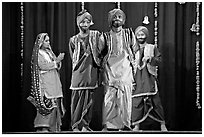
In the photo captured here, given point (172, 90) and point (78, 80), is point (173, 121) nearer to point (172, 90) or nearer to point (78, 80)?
point (172, 90)

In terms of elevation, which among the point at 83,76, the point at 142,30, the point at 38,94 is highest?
the point at 142,30

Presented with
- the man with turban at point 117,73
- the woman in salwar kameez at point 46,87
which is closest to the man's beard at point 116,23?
the man with turban at point 117,73

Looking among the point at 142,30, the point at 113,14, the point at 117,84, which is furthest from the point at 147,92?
the point at 113,14

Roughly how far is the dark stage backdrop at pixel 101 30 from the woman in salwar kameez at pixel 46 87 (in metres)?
0.03

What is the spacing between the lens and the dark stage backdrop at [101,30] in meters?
2.30

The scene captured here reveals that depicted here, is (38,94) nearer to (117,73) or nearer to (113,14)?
(117,73)

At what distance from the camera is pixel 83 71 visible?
2299 mm

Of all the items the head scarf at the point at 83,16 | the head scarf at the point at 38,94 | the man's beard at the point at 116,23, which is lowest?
the head scarf at the point at 38,94

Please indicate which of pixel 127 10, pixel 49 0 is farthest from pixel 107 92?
pixel 49 0

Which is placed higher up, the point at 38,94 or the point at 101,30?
the point at 101,30

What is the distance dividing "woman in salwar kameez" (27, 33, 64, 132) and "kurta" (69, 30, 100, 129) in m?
0.08

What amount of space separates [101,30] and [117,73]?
273 millimetres

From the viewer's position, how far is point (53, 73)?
2.31 m

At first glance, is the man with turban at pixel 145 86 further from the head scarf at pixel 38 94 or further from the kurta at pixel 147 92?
the head scarf at pixel 38 94
